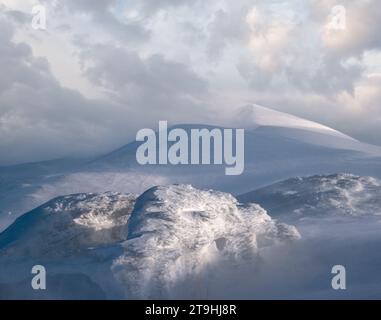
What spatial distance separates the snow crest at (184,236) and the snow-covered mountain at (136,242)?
5 cm

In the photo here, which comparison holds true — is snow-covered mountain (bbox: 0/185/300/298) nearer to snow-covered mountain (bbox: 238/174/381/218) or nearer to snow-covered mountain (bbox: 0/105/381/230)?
snow-covered mountain (bbox: 238/174/381/218)

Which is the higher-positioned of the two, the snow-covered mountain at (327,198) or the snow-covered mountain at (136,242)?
the snow-covered mountain at (327,198)

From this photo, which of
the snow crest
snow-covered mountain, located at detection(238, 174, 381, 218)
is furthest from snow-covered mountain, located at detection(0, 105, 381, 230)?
the snow crest

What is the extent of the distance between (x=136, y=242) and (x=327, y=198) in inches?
745

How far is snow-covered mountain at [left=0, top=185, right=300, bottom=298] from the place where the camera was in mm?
36469

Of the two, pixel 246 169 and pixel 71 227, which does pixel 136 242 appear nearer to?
pixel 71 227

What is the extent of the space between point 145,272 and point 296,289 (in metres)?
8.67

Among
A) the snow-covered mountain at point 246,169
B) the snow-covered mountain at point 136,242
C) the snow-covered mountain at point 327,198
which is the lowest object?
the snow-covered mountain at point 136,242

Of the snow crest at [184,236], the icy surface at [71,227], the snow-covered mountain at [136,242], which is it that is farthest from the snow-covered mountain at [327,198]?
the icy surface at [71,227]

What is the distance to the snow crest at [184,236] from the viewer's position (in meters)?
36.0

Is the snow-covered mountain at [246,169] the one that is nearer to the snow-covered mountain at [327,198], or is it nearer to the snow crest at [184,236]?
the snow-covered mountain at [327,198]

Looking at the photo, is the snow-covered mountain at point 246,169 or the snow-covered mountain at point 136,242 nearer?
the snow-covered mountain at point 136,242

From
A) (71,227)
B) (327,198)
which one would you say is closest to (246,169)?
(327,198)

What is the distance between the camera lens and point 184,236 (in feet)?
127
